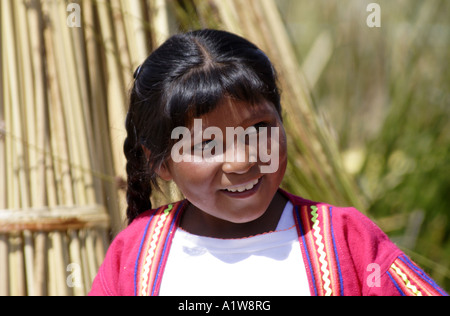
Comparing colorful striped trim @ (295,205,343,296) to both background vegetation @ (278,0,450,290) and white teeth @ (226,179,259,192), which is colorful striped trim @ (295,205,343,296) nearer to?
white teeth @ (226,179,259,192)

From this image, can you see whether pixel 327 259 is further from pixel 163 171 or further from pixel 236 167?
pixel 163 171

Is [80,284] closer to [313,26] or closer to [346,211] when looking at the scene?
[346,211]

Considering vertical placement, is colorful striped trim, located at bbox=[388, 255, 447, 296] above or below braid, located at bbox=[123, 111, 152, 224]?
below

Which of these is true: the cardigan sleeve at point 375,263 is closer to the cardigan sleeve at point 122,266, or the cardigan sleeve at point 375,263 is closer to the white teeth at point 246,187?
the white teeth at point 246,187

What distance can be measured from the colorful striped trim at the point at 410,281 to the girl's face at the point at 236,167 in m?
0.21

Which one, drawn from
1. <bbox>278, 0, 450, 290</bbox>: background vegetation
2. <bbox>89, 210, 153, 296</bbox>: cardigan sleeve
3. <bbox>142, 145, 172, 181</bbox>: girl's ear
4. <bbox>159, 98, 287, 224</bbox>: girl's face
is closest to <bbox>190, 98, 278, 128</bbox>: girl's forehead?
<bbox>159, 98, 287, 224</bbox>: girl's face

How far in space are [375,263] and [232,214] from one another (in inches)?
8.6

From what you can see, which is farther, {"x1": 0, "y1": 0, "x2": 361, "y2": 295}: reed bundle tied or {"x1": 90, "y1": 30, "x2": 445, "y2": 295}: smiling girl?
{"x1": 0, "y1": 0, "x2": 361, "y2": 295}: reed bundle tied

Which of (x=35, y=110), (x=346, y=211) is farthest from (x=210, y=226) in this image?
(x=35, y=110)

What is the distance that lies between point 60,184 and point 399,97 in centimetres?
115

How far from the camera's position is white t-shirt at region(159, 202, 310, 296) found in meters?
0.92

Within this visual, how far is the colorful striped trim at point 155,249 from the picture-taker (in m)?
0.97

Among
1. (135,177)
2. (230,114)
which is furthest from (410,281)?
(135,177)

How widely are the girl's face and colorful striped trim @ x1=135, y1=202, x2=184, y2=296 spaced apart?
0.11m
